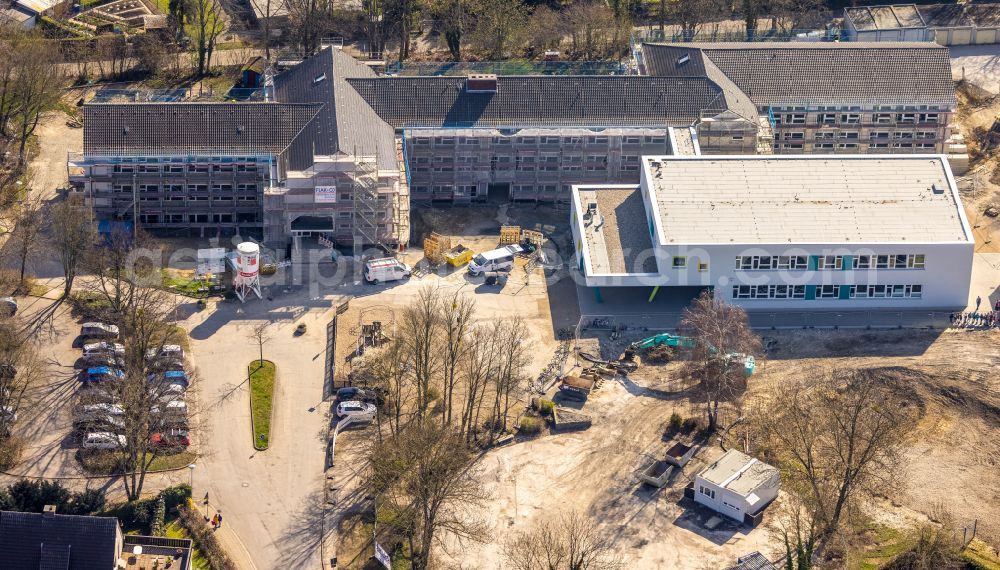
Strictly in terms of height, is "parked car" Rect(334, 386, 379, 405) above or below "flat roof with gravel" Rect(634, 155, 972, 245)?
below

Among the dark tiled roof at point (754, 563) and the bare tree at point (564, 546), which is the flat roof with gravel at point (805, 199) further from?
the dark tiled roof at point (754, 563)

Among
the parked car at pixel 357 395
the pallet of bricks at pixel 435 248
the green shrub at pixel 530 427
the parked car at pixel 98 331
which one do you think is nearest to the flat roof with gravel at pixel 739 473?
the green shrub at pixel 530 427

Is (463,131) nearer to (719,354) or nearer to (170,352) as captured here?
(170,352)

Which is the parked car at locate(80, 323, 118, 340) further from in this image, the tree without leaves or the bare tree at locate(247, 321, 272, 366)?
the tree without leaves

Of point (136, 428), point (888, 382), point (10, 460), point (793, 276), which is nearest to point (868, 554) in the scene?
point (888, 382)

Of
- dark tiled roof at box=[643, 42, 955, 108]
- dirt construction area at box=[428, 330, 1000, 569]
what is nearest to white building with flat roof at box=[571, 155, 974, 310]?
dirt construction area at box=[428, 330, 1000, 569]

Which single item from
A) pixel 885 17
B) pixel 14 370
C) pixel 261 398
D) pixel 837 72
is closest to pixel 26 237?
pixel 14 370

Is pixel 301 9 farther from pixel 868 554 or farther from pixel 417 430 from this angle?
pixel 868 554
